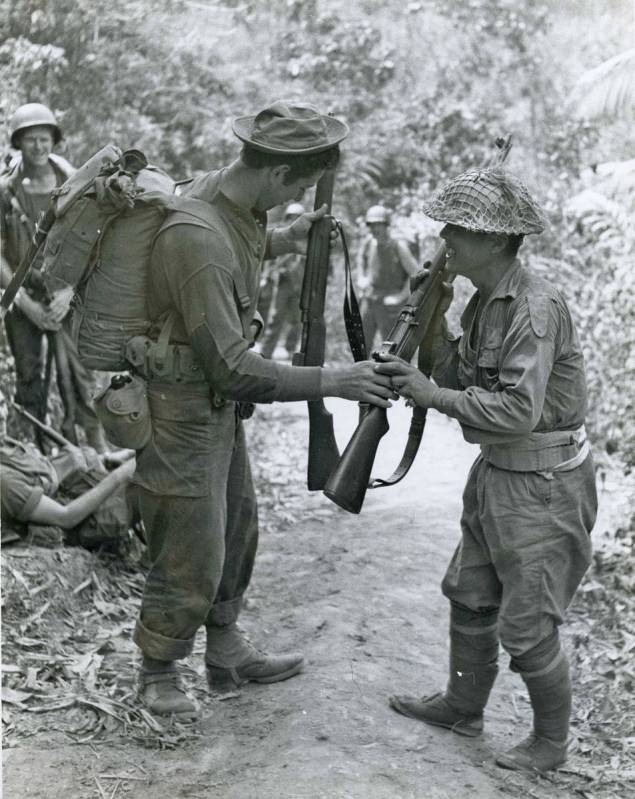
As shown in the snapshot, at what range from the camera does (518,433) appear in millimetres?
3186

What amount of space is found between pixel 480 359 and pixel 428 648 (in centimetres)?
188

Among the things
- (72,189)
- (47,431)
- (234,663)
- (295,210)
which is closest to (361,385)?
(72,189)

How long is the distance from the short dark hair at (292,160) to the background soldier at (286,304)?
6355 millimetres

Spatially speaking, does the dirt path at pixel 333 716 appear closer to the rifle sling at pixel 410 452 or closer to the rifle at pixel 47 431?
the rifle sling at pixel 410 452

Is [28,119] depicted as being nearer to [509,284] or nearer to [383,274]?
[509,284]

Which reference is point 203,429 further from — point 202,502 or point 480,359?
point 480,359

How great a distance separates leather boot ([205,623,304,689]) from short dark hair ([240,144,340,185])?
6.12 feet

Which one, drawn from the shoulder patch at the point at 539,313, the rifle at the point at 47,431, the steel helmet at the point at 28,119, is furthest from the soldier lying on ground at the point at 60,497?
the shoulder patch at the point at 539,313

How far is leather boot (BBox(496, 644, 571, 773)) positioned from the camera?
341 cm

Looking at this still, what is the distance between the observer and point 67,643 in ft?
15.0

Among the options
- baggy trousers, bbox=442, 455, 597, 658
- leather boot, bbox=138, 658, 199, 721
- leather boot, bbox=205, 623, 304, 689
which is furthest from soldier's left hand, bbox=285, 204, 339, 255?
leather boot, bbox=138, 658, 199, 721

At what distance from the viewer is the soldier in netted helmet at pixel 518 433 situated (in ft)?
10.5

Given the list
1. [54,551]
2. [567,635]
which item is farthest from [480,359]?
[54,551]

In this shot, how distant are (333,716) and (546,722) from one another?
767 mm
